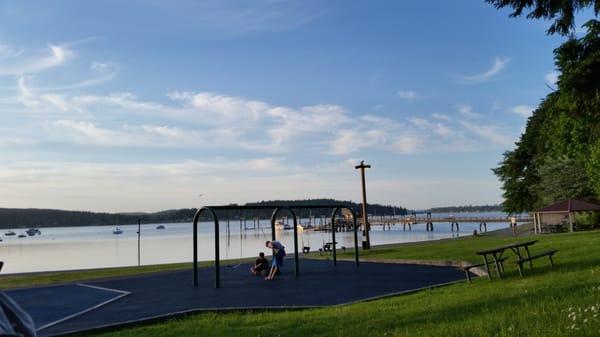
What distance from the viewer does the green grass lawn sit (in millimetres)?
5734

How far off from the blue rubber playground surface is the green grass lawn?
1.28m

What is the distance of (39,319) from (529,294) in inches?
371

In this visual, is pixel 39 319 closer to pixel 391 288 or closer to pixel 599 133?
pixel 391 288

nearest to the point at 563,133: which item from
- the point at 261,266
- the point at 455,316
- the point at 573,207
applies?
the point at 573,207

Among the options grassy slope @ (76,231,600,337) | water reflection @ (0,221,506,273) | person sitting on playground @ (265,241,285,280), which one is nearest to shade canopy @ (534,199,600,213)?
water reflection @ (0,221,506,273)

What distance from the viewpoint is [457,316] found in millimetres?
7059

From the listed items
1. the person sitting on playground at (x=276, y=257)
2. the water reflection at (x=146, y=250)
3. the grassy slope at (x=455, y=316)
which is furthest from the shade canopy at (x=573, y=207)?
the grassy slope at (x=455, y=316)

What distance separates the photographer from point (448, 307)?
26.3ft

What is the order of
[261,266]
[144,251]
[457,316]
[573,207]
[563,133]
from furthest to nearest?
[144,251] → [563,133] → [573,207] → [261,266] → [457,316]

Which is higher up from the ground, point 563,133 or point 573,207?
point 563,133

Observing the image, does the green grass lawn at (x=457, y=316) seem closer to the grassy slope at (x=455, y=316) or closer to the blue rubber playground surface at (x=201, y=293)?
the grassy slope at (x=455, y=316)

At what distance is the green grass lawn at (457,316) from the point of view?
5.73 meters

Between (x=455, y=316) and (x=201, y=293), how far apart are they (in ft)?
27.7

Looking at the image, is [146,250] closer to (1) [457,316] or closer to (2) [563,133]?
(2) [563,133]
